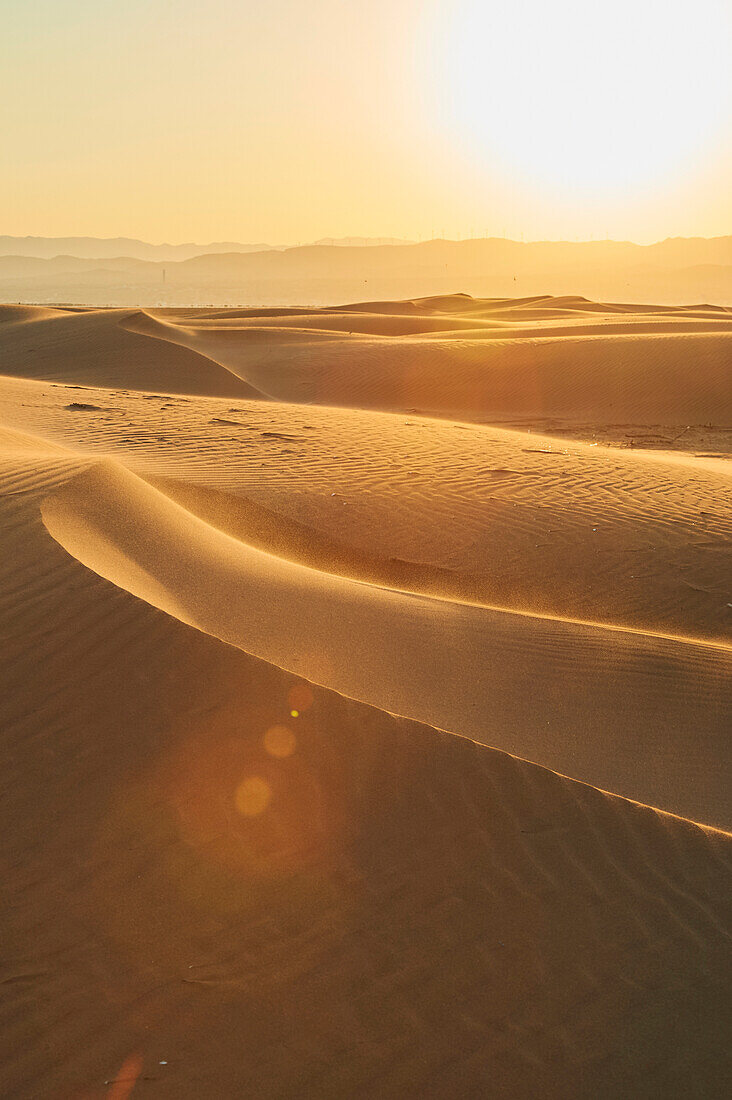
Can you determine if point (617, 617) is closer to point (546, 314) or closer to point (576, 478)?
point (576, 478)

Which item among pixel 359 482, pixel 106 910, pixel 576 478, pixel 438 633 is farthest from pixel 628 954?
pixel 576 478

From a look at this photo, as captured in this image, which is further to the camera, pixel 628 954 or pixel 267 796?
pixel 267 796

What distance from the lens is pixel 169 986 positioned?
3.12 metres

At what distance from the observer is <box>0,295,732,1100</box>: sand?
2.98 m

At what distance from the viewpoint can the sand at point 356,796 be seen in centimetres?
298

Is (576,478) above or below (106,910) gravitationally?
above

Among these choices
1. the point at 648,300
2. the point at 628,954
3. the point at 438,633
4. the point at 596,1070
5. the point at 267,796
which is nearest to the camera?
the point at 596,1070

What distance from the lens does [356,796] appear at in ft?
13.1

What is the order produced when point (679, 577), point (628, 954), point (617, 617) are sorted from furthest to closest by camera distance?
1. point (679, 577)
2. point (617, 617)
3. point (628, 954)

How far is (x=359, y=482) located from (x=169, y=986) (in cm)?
768

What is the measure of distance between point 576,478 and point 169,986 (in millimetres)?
8964

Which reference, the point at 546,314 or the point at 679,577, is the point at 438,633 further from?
the point at 546,314

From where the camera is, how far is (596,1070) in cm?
292

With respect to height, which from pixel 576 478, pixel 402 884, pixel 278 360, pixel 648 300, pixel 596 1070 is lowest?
pixel 596 1070
